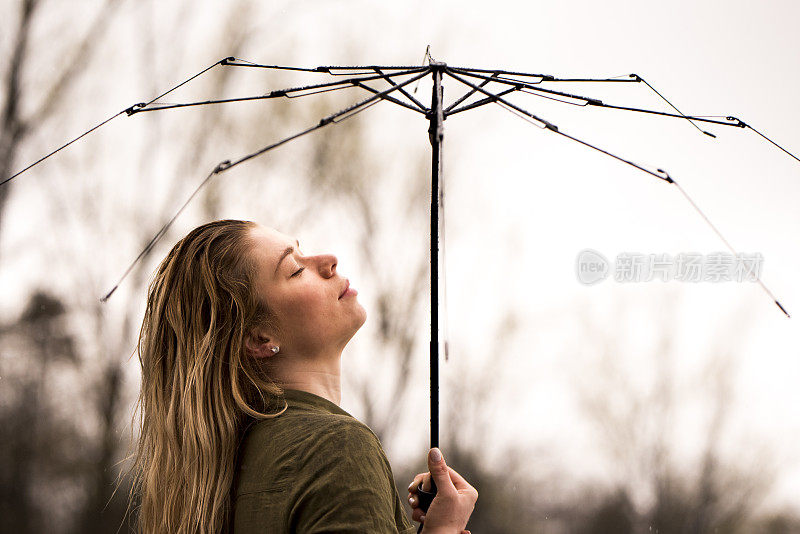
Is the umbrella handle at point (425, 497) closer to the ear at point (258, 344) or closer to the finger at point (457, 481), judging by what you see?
the finger at point (457, 481)

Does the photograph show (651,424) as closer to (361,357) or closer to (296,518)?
(361,357)

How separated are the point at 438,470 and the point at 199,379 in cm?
24

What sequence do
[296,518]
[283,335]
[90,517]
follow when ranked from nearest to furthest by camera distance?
1. [296,518]
2. [283,335]
3. [90,517]

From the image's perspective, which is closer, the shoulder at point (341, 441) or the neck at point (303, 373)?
the shoulder at point (341, 441)

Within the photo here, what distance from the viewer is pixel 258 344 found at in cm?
79

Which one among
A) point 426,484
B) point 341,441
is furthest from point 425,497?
point 341,441

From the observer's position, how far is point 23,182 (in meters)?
1.72

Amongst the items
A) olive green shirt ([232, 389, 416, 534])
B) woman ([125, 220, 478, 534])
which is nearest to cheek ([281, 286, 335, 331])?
woman ([125, 220, 478, 534])

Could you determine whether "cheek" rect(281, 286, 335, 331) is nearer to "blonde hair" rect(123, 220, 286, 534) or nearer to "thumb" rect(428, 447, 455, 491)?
"blonde hair" rect(123, 220, 286, 534)

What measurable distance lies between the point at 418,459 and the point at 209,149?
0.92 meters

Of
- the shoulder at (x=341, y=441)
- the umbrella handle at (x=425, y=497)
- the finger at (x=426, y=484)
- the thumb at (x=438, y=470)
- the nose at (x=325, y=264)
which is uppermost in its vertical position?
the nose at (x=325, y=264)

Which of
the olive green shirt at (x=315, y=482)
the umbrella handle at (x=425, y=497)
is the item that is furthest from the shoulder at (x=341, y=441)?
the umbrella handle at (x=425, y=497)

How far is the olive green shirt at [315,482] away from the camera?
61cm

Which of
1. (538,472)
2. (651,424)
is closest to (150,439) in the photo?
(538,472)
